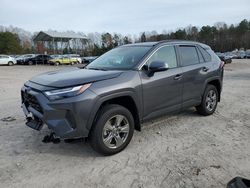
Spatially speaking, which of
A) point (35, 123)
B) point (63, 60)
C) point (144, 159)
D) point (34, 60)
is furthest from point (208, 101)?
point (34, 60)

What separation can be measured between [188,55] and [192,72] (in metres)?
0.41

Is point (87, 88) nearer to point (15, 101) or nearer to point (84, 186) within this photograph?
point (84, 186)

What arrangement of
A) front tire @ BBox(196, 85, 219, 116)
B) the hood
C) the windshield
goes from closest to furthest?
the hood
the windshield
front tire @ BBox(196, 85, 219, 116)

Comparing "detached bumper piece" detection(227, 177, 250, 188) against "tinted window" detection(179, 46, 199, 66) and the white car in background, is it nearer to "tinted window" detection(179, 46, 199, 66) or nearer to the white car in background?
"tinted window" detection(179, 46, 199, 66)

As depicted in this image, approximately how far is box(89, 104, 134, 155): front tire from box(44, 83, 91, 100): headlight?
0.50m

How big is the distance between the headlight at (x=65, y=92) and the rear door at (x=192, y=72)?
2.44 meters

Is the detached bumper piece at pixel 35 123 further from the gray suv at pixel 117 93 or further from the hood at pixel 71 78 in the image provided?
the hood at pixel 71 78

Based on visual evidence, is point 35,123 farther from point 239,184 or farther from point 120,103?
point 239,184

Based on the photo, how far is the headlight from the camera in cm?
390

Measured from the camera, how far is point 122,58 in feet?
17.2

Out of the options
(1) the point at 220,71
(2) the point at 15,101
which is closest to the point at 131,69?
(1) the point at 220,71

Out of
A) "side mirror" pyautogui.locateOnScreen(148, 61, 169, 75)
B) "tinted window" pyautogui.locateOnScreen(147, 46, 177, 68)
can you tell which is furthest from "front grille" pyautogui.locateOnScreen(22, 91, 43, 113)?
"tinted window" pyautogui.locateOnScreen(147, 46, 177, 68)

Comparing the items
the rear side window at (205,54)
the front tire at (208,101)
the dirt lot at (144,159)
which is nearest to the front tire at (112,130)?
the dirt lot at (144,159)

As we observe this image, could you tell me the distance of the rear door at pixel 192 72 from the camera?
560cm
